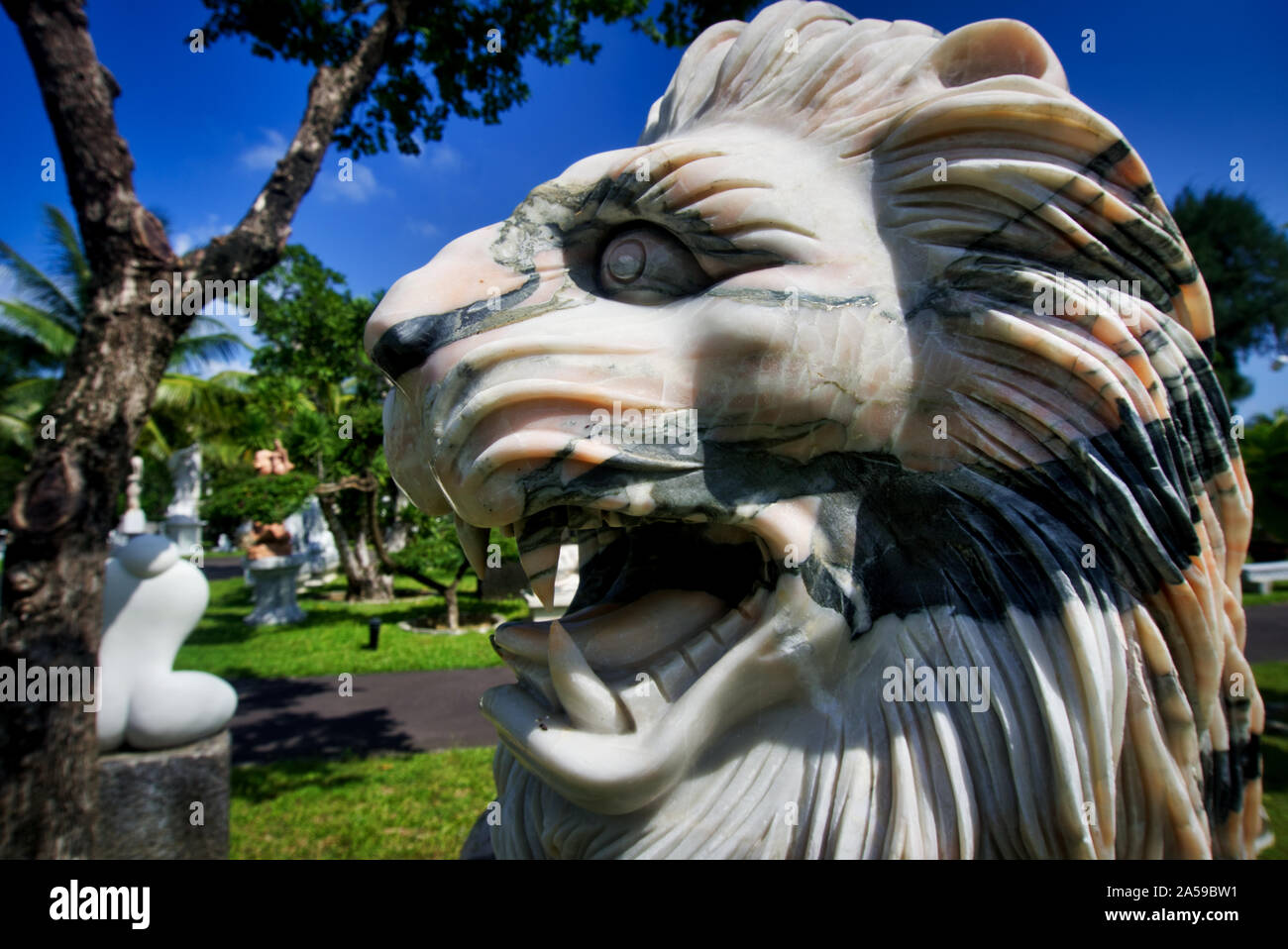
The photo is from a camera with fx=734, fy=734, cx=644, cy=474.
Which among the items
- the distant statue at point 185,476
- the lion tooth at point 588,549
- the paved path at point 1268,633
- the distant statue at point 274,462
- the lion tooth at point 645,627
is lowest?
the paved path at point 1268,633

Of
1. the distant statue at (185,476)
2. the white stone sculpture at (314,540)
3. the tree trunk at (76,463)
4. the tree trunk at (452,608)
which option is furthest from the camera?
the white stone sculpture at (314,540)

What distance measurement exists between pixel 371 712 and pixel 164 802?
3.55 meters

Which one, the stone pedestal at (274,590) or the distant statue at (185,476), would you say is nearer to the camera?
the stone pedestal at (274,590)

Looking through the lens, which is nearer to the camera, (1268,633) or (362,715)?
(362,715)

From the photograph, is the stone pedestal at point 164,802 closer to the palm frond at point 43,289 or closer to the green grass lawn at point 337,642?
the green grass lawn at point 337,642

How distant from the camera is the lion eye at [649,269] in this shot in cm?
Result: 114

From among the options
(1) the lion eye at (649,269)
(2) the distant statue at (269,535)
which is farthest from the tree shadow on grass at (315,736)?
(2) the distant statue at (269,535)

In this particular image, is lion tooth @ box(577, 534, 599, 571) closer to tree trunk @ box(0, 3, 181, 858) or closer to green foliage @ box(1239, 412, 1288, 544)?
tree trunk @ box(0, 3, 181, 858)

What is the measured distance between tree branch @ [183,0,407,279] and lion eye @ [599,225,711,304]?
8.44 feet

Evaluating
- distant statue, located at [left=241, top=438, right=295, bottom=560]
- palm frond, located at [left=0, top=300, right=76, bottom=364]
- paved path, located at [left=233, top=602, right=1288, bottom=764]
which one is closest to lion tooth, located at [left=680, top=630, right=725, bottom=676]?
paved path, located at [left=233, top=602, right=1288, bottom=764]

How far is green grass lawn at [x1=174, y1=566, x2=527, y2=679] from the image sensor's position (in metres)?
8.64

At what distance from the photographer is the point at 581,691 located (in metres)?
1.08

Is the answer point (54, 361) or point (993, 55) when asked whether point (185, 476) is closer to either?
point (54, 361)

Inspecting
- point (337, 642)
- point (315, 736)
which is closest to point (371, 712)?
point (315, 736)
